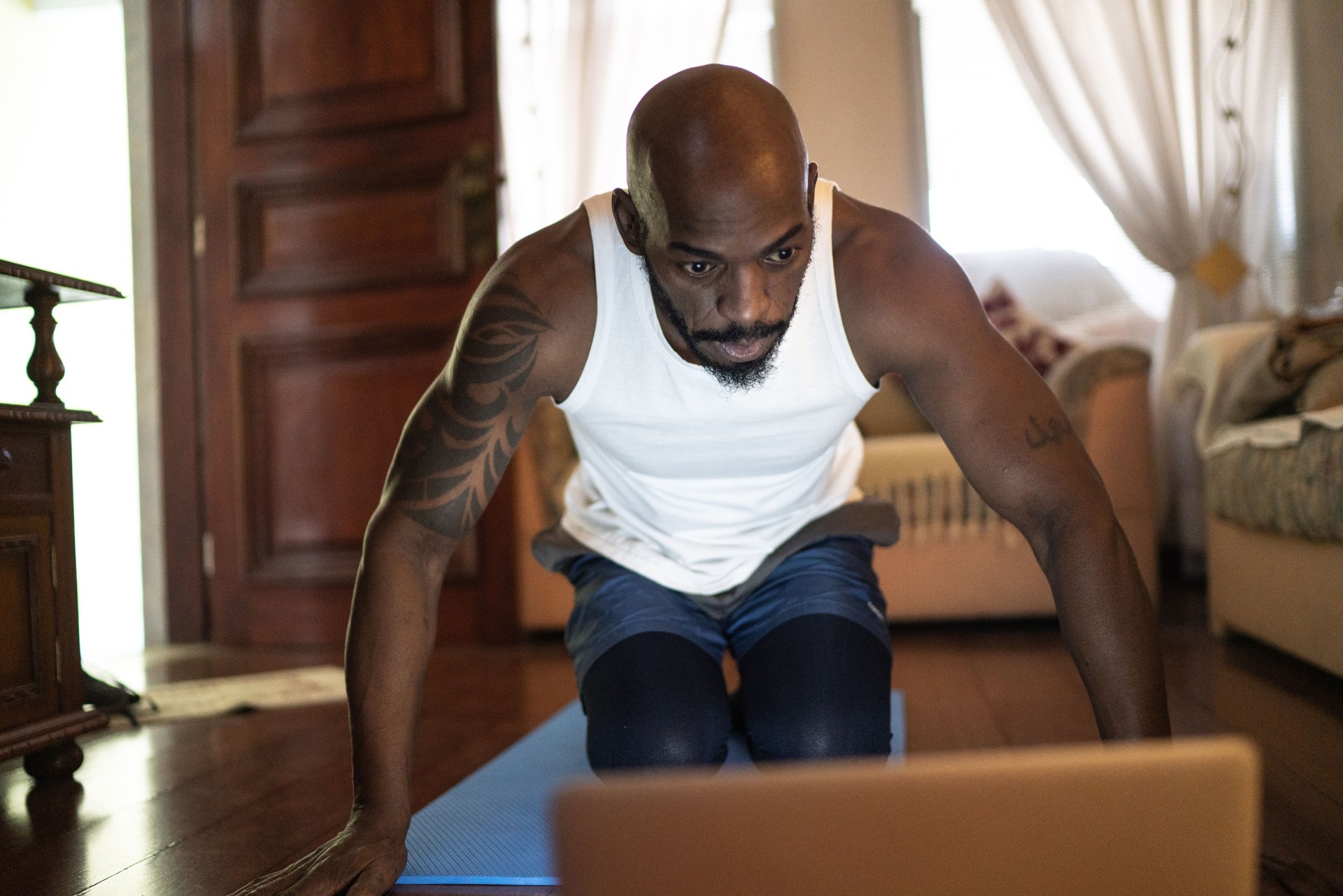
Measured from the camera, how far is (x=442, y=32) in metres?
2.96

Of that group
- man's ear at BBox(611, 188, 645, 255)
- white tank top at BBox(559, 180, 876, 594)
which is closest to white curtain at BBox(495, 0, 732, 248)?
white tank top at BBox(559, 180, 876, 594)

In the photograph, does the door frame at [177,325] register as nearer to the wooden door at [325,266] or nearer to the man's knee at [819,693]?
the wooden door at [325,266]

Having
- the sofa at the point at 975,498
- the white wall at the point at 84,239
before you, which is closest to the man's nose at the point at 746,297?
the sofa at the point at 975,498

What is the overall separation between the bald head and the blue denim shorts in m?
0.47

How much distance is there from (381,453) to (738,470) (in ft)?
6.49

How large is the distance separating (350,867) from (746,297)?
2.11ft

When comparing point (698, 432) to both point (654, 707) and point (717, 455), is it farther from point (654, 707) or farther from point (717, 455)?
point (654, 707)

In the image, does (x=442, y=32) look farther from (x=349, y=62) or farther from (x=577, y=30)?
(x=577, y=30)

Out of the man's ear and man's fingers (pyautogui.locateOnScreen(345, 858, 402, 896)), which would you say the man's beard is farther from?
man's fingers (pyautogui.locateOnScreen(345, 858, 402, 896))

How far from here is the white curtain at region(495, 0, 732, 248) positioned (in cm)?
371

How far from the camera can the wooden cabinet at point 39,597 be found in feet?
5.10

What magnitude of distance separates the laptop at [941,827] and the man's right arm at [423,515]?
1.95ft

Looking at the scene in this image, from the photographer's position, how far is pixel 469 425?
45.4 inches

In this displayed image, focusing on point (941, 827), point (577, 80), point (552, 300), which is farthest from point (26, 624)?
point (577, 80)
